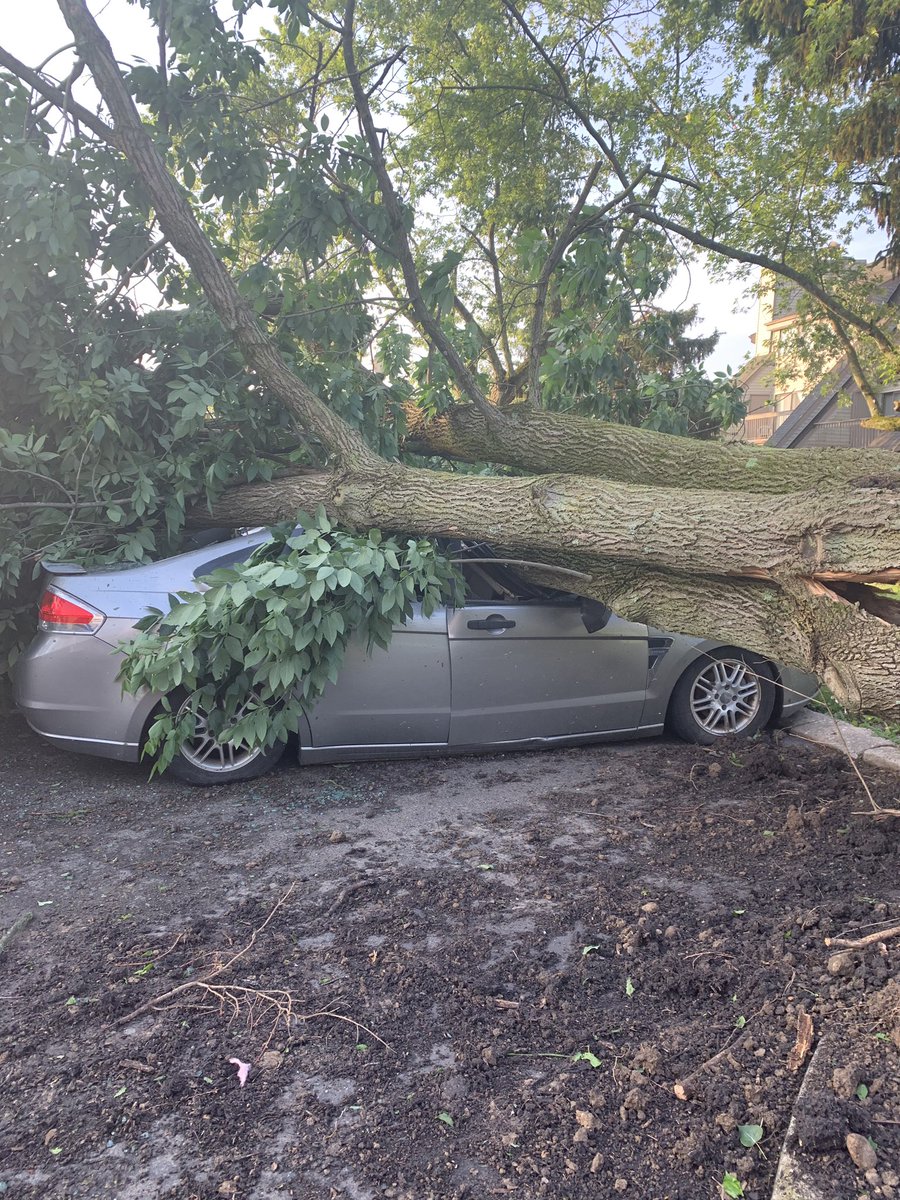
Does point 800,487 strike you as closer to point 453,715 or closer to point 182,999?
point 453,715

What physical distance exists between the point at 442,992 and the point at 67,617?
2.95 metres

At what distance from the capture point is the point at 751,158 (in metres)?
11.8

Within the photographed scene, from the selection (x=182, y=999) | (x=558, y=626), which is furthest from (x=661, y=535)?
(x=182, y=999)

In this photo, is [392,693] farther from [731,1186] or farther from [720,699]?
[731,1186]

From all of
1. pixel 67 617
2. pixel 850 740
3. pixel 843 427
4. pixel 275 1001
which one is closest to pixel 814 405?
pixel 843 427

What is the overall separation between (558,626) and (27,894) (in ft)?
10.3

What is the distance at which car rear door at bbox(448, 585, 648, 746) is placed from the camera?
16.5ft

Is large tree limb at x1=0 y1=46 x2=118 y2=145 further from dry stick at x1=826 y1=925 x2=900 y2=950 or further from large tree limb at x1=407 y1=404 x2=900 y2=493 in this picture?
dry stick at x1=826 y1=925 x2=900 y2=950

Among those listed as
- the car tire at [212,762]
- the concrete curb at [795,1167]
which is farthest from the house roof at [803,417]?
the concrete curb at [795,1167]

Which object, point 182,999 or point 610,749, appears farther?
point 610,749

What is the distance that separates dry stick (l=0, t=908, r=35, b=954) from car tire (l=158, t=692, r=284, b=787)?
4.67 feet

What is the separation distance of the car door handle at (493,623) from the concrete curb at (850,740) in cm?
192

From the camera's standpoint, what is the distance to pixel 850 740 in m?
5.46

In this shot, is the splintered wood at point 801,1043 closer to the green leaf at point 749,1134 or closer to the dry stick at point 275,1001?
the green leaf at point 749,1134
